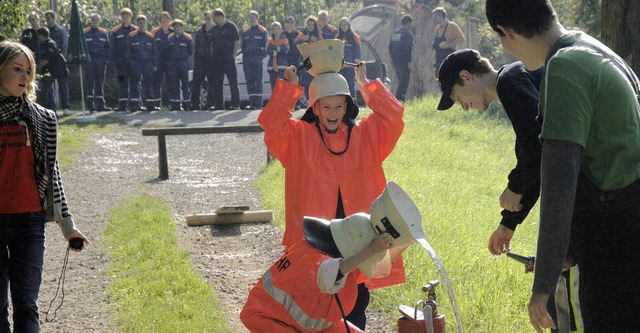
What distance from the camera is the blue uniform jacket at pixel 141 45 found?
21.7 m

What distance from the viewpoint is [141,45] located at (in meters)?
21.7

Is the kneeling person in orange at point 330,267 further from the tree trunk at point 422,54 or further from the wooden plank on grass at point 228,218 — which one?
the tree trunk at point 422,54

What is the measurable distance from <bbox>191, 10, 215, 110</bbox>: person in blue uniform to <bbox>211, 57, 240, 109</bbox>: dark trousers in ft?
0.48

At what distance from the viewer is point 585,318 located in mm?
3334

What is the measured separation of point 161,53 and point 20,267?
17.1m

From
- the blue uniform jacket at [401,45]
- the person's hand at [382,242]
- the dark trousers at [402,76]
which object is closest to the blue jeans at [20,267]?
the person's hand at [382,242]

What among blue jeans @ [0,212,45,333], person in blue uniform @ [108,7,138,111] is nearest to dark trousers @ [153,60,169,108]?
person in blue uniform @ [108,7,138,111]

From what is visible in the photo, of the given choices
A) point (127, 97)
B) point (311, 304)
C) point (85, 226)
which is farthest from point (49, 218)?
point (127, 97)

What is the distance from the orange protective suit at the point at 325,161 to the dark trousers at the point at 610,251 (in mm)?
2366

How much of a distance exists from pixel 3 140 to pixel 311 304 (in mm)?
2120

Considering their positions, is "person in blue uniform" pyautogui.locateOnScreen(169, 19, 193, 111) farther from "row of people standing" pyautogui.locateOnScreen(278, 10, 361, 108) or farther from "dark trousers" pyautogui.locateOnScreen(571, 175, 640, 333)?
"dark trousers" pyautogui.locateOnScreen(571, 175, 640, 333)

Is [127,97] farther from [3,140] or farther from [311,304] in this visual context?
[311,304]

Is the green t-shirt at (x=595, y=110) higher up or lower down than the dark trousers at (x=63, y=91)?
higher up

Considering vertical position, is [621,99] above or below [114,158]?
above
